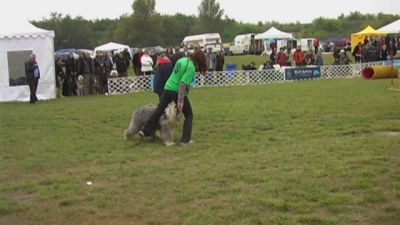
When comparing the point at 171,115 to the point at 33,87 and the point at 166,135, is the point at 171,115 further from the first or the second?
the point at 33,87

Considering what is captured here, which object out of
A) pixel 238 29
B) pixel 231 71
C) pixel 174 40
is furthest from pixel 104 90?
pixel 238 29

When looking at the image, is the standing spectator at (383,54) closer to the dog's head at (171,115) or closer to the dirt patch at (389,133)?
the dirt patch at (389,133)

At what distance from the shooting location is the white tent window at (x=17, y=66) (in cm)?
1977

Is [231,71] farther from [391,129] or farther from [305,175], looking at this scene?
[305,175]

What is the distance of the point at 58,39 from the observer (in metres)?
86.4

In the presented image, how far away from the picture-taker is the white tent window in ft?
64.8

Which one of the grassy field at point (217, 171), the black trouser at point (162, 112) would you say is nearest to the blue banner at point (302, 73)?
the grassy field at point (217, 171)

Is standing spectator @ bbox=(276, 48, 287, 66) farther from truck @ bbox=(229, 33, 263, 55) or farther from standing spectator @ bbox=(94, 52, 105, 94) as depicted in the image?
truck @ bbox=(229, 33, 263, 55)

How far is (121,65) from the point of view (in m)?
24.4

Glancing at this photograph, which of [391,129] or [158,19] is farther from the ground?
[158,19]

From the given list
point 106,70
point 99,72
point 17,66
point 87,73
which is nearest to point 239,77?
point 106,70

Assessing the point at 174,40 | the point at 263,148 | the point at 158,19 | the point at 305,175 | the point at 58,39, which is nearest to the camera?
the point at 305,175

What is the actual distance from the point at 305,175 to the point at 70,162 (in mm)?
3563

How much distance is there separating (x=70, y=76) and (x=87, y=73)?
0.66 m
